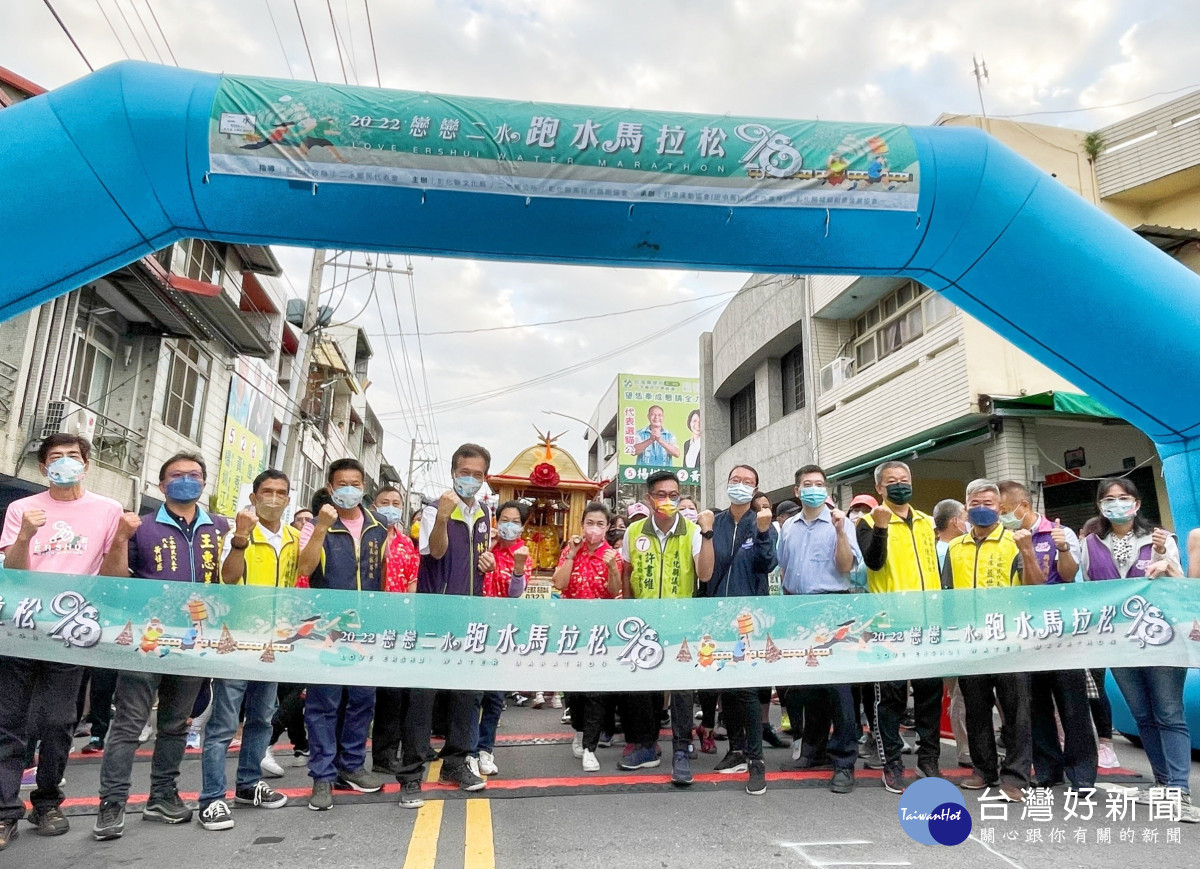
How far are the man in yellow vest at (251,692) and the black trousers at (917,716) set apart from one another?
324cm

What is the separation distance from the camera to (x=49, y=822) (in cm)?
348

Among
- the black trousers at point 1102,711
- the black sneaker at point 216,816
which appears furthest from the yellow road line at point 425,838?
the black trousers at point 1102,711

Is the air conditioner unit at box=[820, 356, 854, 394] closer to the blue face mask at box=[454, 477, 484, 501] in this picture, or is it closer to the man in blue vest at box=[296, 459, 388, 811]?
the blue face mask at box=[454, 477, 484, 501]

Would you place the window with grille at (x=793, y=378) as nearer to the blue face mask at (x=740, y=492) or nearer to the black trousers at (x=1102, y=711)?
the black trousers at (x=1102, y=711)

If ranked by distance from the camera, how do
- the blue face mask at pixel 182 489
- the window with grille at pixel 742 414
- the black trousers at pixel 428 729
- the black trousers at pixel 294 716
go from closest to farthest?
the blue face mask at pixel 182 489, the black trousers at pixel 428 729, the black trousers at pixel 294 716, the window with grille at pixel 742 414

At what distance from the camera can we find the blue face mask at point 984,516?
4.47m

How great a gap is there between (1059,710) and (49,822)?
16.4ft

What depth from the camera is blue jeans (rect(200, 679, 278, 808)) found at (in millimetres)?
3674

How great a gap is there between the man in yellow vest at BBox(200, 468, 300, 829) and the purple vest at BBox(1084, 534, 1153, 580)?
4485 mm

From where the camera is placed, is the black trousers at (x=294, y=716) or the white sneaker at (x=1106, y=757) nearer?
the white sneaker at (x=1106, y=757)

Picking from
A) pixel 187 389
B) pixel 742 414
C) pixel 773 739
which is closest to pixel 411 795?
pixel 773 739

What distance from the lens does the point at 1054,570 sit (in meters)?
4.64

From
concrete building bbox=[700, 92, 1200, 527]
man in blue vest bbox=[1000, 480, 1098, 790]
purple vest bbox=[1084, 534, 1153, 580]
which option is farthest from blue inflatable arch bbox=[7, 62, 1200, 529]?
concrete building bbox=[700, 92, 1200, 527]

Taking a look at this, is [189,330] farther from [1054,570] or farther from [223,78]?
[1054,570]
